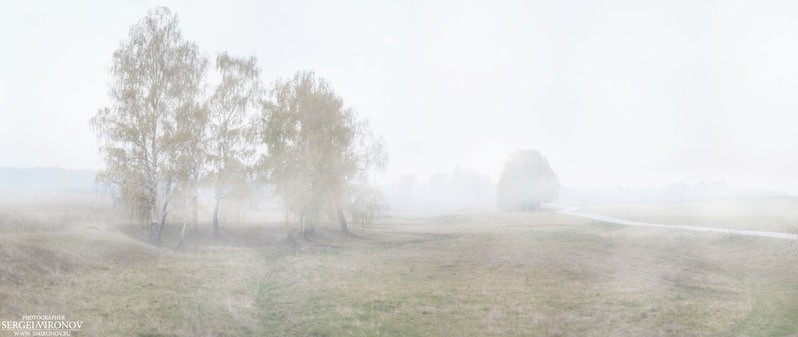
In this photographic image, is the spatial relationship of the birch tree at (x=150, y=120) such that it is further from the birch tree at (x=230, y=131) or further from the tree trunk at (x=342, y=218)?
the tree trunk at (x=342, y=218)

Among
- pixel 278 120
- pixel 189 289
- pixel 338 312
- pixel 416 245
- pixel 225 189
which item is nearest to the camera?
pixel 338 312

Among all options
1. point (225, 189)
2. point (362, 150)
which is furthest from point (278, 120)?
point (362, 150)

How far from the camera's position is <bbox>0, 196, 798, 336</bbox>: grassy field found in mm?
14477

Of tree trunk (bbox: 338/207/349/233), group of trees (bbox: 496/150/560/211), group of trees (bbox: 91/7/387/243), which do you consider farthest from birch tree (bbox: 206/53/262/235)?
group of trees (bbox: 496/150/560/211)

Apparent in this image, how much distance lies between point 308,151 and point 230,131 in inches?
269

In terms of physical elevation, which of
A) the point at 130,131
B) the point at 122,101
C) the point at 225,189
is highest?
the point at 122,101

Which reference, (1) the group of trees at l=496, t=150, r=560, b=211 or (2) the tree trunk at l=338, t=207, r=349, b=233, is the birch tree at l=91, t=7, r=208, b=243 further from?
(1) the group of trees at l=496, t=150, r=560, b=211

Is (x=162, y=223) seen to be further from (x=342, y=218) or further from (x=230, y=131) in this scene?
(x=342, y=218)

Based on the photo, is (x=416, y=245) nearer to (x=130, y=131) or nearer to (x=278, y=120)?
(x=278, y=120)

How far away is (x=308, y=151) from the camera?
3806 cm

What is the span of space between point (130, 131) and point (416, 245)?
24617 millimetres

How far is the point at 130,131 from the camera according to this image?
29.2m

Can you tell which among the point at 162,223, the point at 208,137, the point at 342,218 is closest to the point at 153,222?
the point at 162,223

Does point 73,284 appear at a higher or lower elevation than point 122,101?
lower
